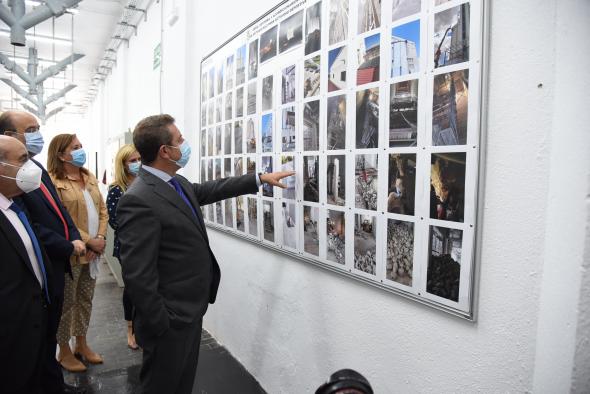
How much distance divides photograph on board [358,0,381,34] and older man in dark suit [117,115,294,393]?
0.74 metres

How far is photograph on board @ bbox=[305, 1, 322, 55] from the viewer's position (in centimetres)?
163

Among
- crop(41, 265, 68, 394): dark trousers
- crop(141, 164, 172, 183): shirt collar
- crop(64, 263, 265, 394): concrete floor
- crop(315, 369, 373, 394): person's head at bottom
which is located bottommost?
crop(64, 263, 265, 394): concrete floor

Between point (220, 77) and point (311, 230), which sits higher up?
point (220, 77)

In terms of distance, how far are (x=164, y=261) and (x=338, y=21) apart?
49.1 inches

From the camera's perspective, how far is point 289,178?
1.85m

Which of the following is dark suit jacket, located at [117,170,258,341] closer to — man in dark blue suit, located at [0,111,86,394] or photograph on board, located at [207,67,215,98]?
man in dark blue suit, located at [0,111,86,394]

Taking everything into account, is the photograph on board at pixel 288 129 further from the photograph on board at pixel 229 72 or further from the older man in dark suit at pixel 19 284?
the older man in dark suit at pixel 19 284

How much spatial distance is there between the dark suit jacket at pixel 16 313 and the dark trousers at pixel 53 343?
343mm

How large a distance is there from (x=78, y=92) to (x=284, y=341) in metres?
11.9

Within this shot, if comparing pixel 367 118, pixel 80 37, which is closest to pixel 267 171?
pixel 367 118

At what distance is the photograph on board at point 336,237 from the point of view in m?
1.53

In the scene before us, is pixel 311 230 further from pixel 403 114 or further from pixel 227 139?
pixel 227 139

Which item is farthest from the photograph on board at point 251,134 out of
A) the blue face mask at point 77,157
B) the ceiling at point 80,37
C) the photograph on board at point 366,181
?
the ceiling at point 80,37

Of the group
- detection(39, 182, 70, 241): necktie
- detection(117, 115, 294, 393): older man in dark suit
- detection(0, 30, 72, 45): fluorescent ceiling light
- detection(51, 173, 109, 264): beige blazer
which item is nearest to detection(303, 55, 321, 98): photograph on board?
detection(117, 115, 294, 393): older man in dark suit
